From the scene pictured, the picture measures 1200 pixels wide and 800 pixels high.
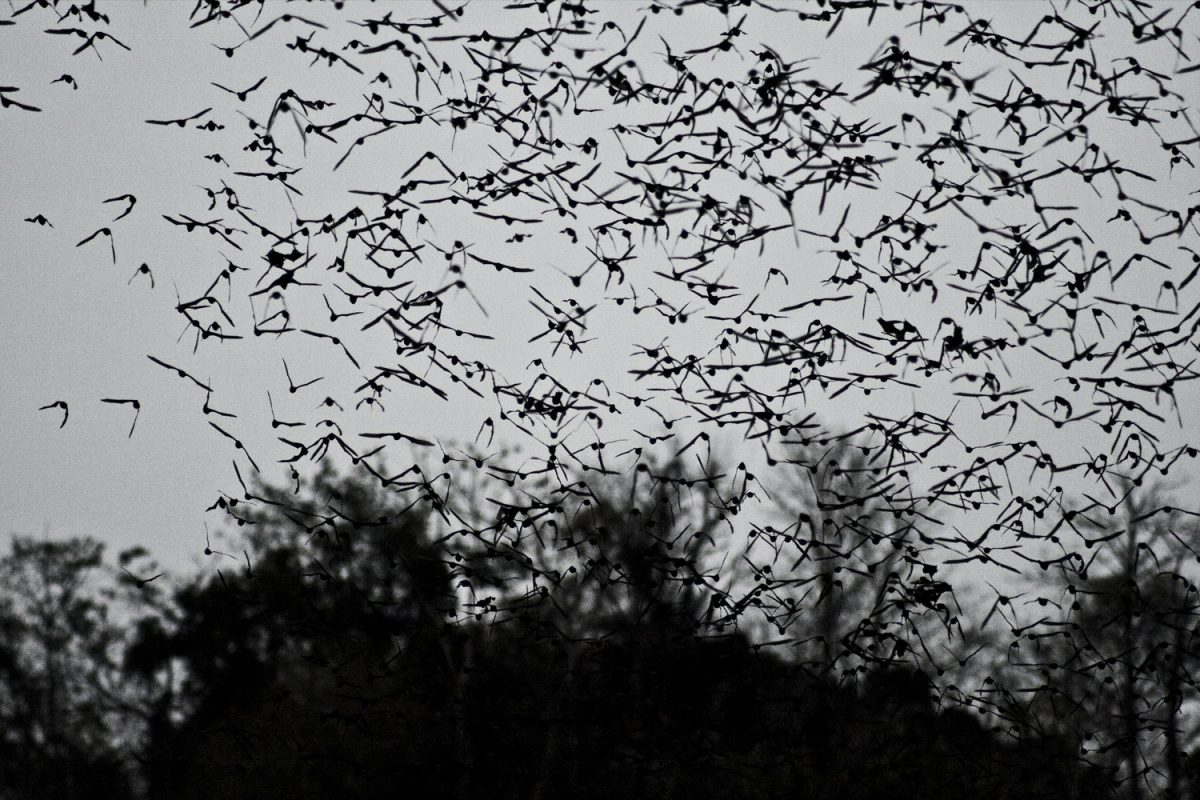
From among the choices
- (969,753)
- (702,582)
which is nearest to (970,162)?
(702,582)

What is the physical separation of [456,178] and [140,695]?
396 inches

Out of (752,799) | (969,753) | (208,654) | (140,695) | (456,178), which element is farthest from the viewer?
(140,695)

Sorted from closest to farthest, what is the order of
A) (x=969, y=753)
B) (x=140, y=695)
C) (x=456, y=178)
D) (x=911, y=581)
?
1. (x=456, y=178)
2. (x=911, y=581)
3. (x=969, y=753)
4. (x=140, y=695)

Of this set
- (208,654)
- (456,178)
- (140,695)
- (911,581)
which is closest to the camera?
(456,178)

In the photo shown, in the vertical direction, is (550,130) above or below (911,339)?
above

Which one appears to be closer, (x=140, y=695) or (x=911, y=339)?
(x=911, y=339)

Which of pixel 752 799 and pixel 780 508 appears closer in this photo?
pixel 752 799

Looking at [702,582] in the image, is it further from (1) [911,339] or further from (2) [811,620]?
(2) [811,620]

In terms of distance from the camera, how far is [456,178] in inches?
146

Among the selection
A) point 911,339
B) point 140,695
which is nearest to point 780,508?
point 140,695

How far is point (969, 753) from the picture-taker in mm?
4426

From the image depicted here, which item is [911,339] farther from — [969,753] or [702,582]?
[969,753]

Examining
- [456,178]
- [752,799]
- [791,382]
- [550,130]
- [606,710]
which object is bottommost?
[752,799]

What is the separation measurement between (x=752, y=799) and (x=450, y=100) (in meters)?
5.16
